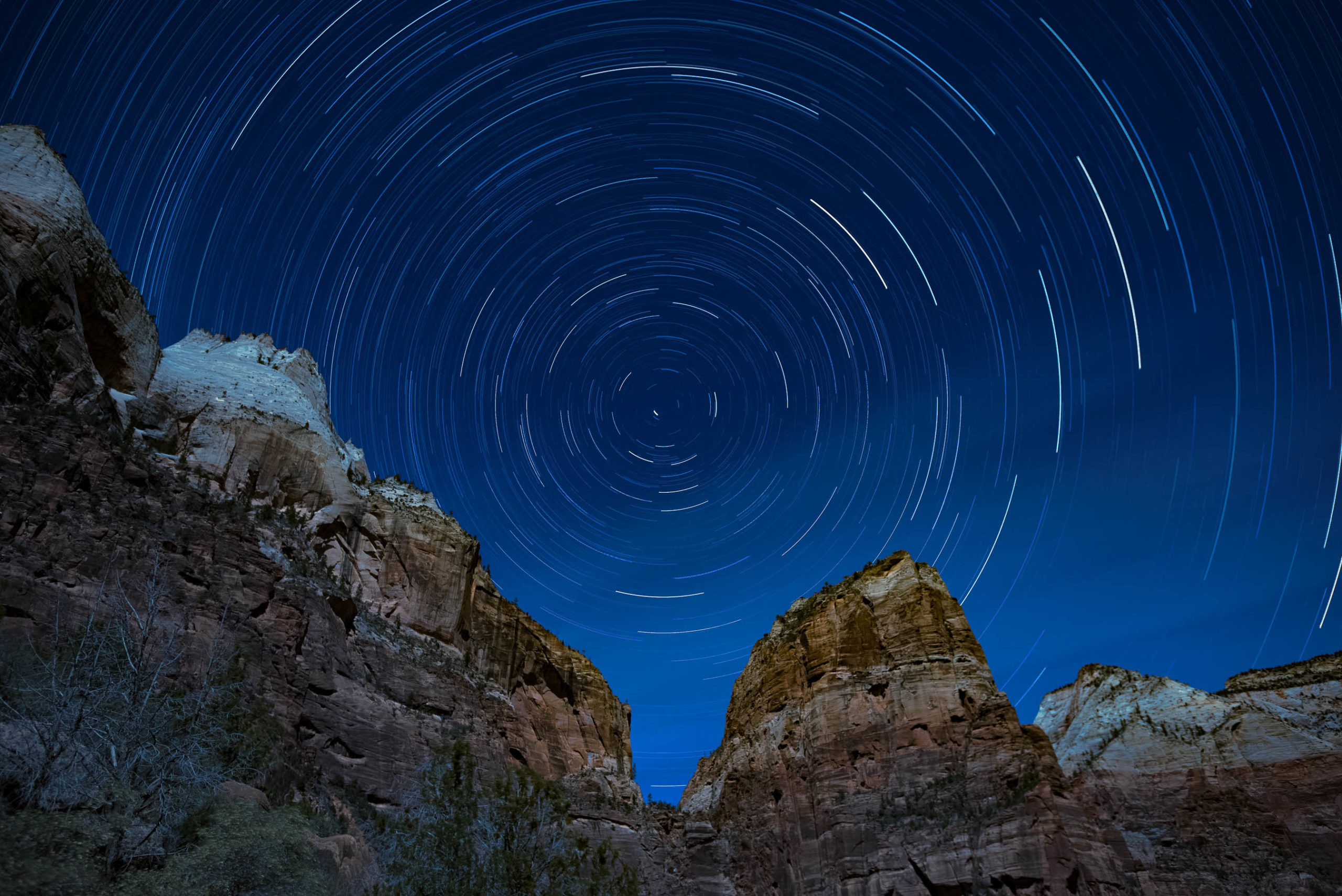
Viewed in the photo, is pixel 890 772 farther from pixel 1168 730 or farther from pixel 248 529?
pixel 248 529

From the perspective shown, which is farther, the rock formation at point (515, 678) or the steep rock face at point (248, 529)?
the rock formation at point (515, 678)

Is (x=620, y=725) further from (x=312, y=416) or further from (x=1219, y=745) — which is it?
(x=1219, y=745)

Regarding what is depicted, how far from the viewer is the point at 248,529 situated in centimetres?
3284

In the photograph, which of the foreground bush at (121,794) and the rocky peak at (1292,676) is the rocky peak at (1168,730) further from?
the foreground bush at (121,794)

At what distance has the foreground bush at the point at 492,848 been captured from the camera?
1738 cm

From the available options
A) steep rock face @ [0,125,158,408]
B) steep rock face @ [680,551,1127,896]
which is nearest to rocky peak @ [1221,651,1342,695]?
steep rock face @ [680,551,1127,896]

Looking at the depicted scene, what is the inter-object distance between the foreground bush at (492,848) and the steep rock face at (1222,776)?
27965mm

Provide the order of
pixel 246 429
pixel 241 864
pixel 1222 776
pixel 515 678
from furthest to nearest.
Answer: pixel 515 678, pixel 1222 776, pixel 246 429, pixel 241 864

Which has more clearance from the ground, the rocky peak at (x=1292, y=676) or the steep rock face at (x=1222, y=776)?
the rocky peak at (x=1292, y=676)

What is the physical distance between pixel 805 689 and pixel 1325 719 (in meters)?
38.8

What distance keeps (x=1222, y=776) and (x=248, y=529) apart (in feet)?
203

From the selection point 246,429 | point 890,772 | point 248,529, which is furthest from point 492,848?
point 246,429

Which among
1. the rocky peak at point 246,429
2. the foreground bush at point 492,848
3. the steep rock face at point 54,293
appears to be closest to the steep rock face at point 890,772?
the foreground bush at point 492,848

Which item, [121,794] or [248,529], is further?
[248,529]
